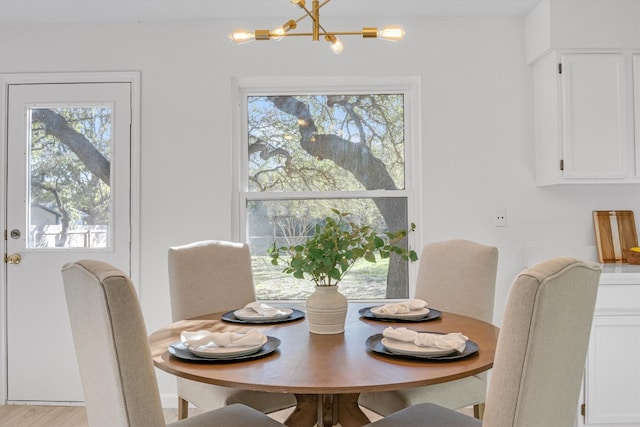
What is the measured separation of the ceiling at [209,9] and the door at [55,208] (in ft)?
1.32

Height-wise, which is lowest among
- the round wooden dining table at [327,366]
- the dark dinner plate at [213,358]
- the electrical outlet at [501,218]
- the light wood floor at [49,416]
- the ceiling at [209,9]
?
the light wood floor at [49,416]

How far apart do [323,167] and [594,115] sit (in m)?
1.57

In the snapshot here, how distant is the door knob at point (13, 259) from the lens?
9.77 feet

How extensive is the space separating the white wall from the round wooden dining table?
49.9 inches

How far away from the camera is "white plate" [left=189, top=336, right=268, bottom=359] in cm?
131

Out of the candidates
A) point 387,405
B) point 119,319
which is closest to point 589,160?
point 387,405

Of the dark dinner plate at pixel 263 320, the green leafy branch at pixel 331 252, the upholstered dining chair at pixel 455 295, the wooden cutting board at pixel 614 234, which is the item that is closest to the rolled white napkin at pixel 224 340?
the green leafy branch at pixel 331 252

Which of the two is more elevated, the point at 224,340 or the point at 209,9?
the point at 209,9

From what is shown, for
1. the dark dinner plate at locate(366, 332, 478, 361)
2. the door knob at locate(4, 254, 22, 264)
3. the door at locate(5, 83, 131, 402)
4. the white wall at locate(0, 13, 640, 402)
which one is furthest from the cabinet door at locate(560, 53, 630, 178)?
the door knob at locate(4, 254, 22, 264)

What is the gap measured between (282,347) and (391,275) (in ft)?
5.66

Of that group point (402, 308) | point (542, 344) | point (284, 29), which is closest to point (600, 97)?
point (402, 308)

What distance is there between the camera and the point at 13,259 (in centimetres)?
298

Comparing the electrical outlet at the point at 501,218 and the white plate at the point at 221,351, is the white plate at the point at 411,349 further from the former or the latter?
the electrical outlet at the point at 501,218

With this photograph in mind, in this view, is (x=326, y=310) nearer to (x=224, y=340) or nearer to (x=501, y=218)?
(x=224, y=340)
